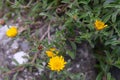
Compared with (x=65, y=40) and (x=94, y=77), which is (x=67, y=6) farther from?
(x=94, y=77)

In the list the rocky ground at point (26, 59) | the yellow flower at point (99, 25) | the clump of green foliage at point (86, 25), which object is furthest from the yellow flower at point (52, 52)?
the yellow flower at point (99, 25)

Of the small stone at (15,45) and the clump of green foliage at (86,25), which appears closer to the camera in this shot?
the clump of green foliage at (86,25)

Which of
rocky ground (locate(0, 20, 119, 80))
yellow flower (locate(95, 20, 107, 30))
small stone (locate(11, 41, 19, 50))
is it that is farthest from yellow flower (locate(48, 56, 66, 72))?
small stone (locate(11, 41, 19, 50))

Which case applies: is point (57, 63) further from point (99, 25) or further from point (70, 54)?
point (99, 25)

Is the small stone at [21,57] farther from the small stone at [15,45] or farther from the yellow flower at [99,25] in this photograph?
the yellow flower at [99,25]

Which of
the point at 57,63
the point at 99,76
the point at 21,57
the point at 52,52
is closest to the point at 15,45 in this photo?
the point at 21,57
